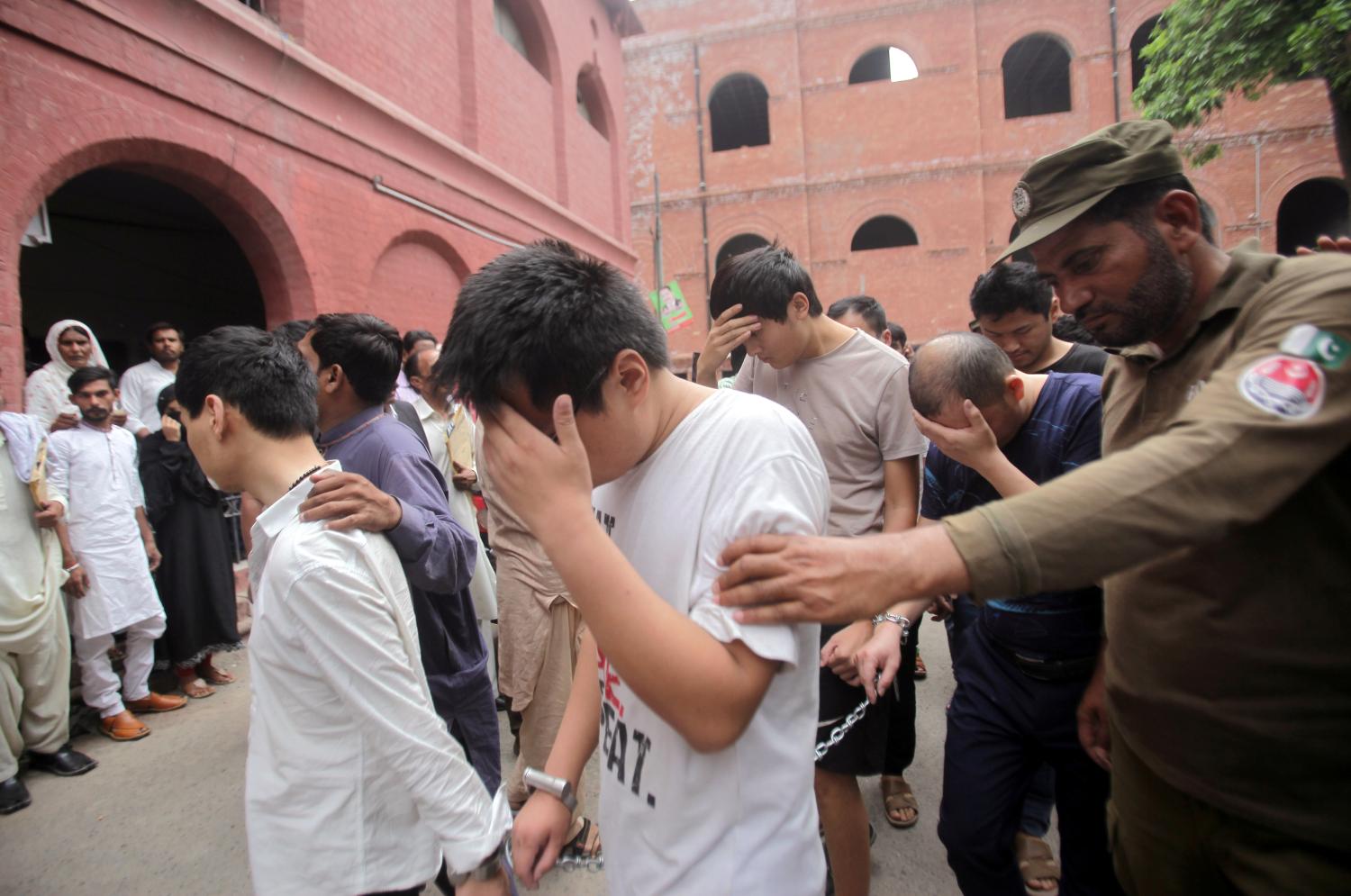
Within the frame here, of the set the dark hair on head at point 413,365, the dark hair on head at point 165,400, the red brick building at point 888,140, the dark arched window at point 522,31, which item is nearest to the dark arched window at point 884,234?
the red brick building at point 888,140

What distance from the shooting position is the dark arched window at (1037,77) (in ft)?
58.7

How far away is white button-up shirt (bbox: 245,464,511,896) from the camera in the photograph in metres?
1.51

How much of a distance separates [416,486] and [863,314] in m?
3.71

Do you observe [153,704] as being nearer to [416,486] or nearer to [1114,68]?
[416,486]

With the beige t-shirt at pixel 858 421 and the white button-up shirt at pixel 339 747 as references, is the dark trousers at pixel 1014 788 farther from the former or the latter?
the white button-up shirt at pixel 339 747

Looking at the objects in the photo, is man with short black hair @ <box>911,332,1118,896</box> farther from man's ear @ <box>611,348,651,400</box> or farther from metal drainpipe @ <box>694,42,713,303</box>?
metal drainpipe @ <box>694,42,713,303</box>

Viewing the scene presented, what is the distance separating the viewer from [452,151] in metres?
8.44

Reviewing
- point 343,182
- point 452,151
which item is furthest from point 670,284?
point 343,182

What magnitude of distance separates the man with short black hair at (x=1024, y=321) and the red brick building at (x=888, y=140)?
14.9 metres

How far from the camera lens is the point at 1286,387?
38.4 inches

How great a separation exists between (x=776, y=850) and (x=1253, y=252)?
144cm

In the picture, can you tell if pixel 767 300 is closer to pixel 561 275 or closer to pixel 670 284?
pixel 561 275

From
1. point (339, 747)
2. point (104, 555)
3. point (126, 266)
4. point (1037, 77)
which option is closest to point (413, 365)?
point (104, 555)

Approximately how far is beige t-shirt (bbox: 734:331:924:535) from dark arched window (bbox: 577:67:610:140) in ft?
37.9
